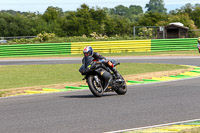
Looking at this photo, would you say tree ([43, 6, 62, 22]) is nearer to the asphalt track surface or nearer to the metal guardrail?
the metal guardrail

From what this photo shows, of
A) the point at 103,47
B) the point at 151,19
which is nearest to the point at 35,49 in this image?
the point at 103,47

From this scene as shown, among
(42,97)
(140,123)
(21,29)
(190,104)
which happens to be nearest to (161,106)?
(190,104)

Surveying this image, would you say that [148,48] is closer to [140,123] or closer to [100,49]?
[100,49]

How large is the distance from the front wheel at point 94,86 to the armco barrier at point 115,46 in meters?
27.4

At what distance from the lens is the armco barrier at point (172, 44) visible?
128 ft

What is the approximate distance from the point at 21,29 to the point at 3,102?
2823 inches

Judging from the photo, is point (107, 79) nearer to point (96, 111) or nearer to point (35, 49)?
point (96, 111)

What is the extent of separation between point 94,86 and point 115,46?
92.2 ft

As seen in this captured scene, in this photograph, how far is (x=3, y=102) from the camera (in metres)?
11.5

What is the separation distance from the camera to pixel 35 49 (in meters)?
39.4

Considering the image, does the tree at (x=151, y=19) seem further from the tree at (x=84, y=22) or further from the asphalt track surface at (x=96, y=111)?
the asphalt track surface at (x=96, y=111)

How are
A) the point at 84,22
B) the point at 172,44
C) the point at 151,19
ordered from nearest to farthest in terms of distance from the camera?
the point at 172,44, the point at 84,22, the point at 151,19

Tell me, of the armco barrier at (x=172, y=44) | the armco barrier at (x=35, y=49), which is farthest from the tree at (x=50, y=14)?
the armco barrier at (x=172, y=44)

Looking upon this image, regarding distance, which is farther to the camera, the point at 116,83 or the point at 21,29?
the point at 21,29
